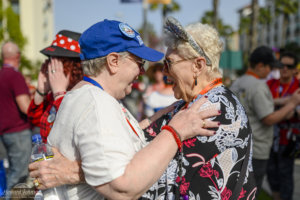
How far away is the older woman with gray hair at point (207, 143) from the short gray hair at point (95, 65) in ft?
1.57

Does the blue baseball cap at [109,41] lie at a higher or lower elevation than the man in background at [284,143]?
higher

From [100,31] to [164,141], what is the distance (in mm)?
659

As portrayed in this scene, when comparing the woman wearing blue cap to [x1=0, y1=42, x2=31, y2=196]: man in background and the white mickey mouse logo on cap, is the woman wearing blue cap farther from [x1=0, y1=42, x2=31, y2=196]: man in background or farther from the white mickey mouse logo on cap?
[x1=0, y1=42, x2=31, y2=196]: man in background

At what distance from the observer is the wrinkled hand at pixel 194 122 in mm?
1543

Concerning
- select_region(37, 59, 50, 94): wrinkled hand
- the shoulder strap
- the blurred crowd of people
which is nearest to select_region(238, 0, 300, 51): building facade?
the blurred crowd of people

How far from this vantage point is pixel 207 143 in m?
1.68

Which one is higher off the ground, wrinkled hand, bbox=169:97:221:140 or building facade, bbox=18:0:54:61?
wrinkled hand, bbox=169:97:221:140

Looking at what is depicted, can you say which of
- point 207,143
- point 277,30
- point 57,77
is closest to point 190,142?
point 207,143

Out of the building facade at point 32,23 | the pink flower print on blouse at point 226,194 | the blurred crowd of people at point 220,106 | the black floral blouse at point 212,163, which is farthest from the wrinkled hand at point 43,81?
the building facade at point 32,23

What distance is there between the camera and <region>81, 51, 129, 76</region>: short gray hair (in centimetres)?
163

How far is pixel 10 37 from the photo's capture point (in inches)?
848

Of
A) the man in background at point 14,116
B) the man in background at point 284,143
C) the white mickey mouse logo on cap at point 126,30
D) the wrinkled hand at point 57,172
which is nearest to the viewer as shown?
the wrinkled hand at point 57,172

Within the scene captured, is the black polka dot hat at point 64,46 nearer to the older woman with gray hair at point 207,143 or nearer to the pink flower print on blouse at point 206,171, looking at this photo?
the older woman with gray hair at point 207,143

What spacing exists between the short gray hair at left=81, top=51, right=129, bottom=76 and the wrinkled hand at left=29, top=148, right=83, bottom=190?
0.45 m
